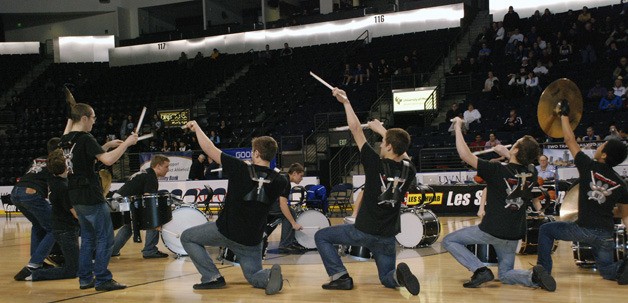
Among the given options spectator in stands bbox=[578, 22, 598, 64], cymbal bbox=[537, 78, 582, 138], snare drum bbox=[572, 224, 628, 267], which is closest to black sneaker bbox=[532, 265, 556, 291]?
snare drum bbox=[572, 224, 628, 267]

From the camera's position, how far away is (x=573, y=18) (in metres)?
25.9

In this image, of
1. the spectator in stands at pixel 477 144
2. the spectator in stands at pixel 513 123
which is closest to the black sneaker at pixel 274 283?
the spectator in stands at pixel 477 144

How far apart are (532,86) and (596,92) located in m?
2.00

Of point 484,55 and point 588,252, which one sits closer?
Answer: point 588,252

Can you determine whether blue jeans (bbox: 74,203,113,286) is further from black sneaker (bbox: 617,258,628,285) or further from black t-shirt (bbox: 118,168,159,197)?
black sneaker (bbox: 617,258,628,285)

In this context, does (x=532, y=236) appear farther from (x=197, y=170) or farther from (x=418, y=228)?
(x=197, y=170)

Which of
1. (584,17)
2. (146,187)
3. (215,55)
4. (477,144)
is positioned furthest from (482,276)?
(215,55)

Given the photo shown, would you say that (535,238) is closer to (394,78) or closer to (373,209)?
(373,209)

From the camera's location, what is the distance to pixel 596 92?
2145 centimetres

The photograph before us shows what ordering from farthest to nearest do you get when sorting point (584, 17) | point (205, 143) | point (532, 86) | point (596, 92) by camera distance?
1. point (584, 17)
2. point (532, 86)
3. point (596, 92)
4. point (205, 143)

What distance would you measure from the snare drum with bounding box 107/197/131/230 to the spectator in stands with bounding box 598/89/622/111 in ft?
47.9

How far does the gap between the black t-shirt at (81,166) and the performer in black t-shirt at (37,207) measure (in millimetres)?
1286

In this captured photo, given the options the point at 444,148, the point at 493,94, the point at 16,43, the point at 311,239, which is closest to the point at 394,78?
the point at 493,94

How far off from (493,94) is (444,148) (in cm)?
374
